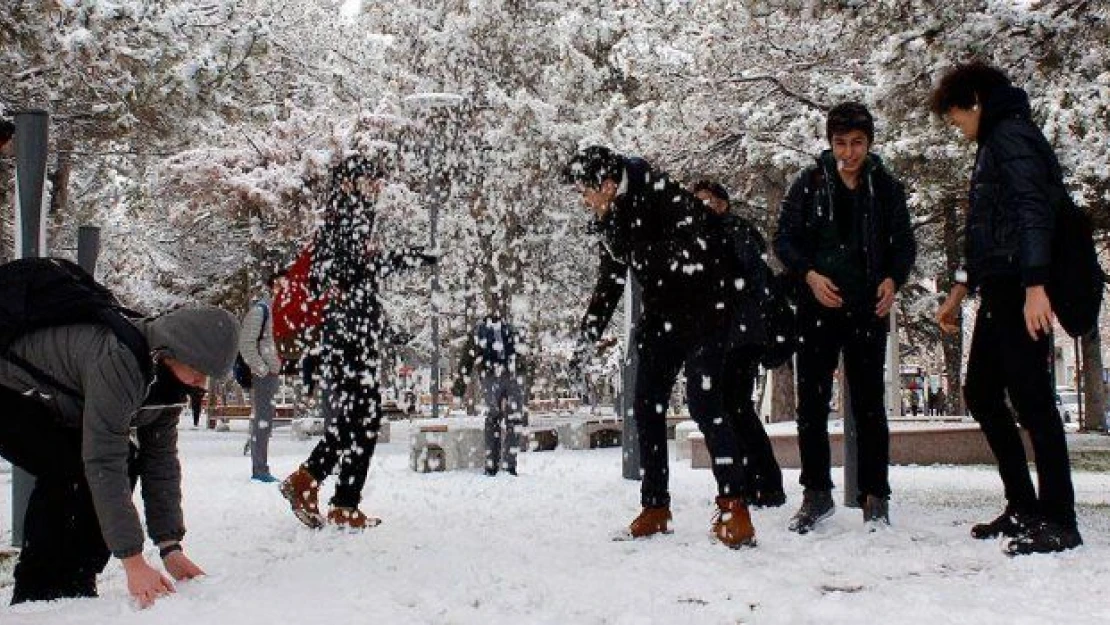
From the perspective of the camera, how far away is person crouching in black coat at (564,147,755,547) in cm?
483

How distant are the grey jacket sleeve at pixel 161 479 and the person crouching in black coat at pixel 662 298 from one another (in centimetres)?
197

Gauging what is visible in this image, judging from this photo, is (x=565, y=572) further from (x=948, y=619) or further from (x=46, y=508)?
(x=46, y=508)

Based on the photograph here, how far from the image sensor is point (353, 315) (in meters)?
5.77

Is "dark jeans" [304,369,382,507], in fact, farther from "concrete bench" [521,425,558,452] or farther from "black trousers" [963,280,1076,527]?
"concrete bench" [521,425,558,452]

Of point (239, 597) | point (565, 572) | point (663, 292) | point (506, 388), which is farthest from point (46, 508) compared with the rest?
point (506, 388)

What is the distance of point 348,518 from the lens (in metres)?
5.56

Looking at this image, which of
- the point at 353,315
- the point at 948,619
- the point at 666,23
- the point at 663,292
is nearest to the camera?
the point at 948,619

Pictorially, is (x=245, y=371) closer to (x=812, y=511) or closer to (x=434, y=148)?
(x=812, y=511)

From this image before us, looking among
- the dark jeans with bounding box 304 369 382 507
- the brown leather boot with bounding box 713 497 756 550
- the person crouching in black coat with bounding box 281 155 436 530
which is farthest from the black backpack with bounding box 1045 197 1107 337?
the dark jeans with bounding box 304 369 382 507

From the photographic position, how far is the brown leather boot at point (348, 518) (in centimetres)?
554

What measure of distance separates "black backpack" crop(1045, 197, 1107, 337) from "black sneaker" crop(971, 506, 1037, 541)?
80 centimetres

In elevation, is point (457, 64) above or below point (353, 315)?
above

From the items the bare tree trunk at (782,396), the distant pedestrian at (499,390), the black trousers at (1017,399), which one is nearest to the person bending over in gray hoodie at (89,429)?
the black trousers at (1017,399)

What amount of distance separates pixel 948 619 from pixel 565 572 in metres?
1.45
